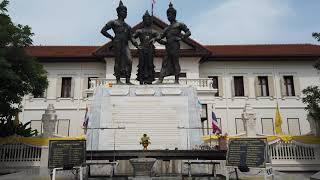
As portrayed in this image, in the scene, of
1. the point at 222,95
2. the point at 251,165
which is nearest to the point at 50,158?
the point at 251,165

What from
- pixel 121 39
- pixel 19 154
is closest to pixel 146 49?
pixel 121 39

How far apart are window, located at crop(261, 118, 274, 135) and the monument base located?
773 inches

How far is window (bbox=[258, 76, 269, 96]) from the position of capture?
32122 mm

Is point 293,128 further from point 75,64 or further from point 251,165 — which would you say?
point 251,165

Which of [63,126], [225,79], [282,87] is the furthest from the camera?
[225,79]

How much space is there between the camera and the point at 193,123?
1202 centimetres

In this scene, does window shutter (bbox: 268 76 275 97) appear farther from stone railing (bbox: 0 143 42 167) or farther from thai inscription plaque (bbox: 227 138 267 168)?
thai inscription plaque (bbox: 227 138 267 168)

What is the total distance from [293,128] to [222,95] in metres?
Answer: 6.55

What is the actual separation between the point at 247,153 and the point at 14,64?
12705mm

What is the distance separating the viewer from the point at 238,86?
106 ft

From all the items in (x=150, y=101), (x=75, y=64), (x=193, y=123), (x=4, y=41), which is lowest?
(x=193, y=123)

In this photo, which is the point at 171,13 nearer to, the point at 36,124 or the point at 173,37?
the point at 173,37

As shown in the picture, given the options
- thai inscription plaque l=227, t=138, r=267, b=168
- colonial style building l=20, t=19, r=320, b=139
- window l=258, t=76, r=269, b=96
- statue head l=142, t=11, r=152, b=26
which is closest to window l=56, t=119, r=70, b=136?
colonial style building l=20, t=19, r=320, b=139

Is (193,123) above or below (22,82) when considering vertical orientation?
below
